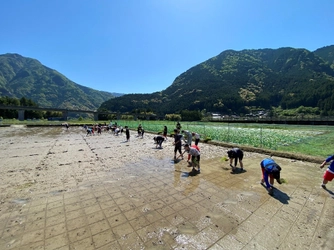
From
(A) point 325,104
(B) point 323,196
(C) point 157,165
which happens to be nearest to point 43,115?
(C) point 157,165

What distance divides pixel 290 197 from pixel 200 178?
2.94 m

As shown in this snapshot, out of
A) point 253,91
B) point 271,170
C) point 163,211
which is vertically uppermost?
point 253,91

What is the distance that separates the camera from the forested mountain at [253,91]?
384 feet

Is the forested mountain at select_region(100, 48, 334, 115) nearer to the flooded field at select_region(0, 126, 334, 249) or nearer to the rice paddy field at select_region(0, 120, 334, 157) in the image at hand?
the rice paddy field at select_region(0, 120, 334, 157)

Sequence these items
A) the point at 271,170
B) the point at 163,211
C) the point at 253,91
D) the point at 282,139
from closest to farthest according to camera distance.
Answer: the point at 163,211
the point at 271,170
the point at 282,139
the point at 253,91

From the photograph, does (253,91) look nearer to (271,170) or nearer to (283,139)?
(283,139)

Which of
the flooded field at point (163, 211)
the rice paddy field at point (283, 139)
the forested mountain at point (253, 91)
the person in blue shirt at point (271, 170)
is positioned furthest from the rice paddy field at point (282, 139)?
the forested mountain at point (253, 91)

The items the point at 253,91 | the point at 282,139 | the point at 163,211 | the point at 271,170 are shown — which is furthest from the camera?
the point at 253,91

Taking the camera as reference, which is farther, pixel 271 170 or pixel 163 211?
pixel 271 170

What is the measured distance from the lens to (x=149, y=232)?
347cm

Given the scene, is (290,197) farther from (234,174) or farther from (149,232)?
(149,232)

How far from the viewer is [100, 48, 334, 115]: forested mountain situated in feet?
384

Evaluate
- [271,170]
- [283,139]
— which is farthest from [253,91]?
[271,170]

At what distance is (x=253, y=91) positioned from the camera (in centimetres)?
15725
